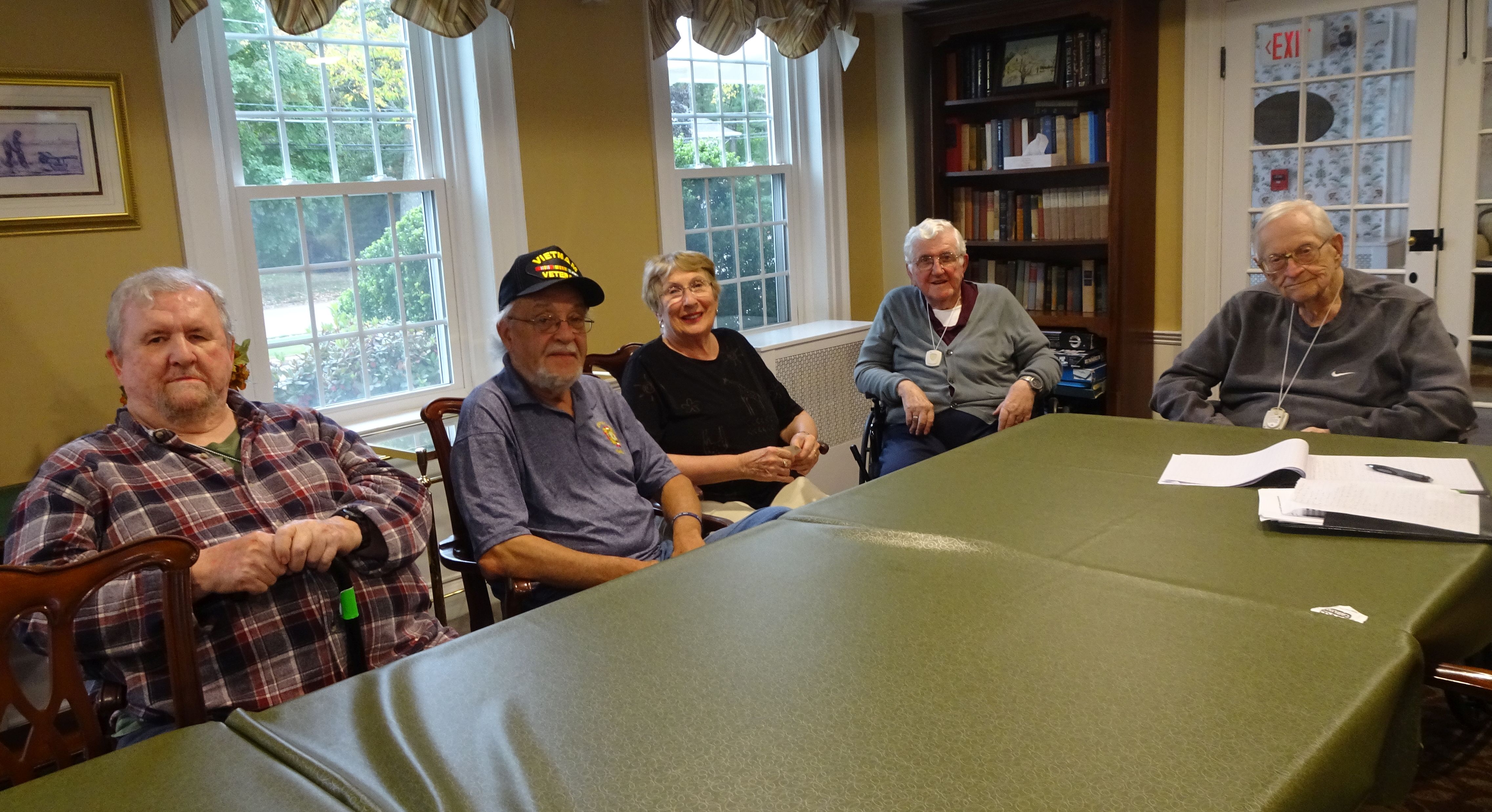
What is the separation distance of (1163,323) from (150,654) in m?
4.11

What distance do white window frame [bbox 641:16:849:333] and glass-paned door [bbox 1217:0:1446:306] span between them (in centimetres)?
165

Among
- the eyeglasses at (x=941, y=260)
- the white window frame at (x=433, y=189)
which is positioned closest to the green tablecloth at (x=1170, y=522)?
the eyeglasses at (x=941, y=260)

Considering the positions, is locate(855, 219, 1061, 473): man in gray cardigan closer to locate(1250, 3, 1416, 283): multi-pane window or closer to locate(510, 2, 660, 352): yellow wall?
locate(510, 2, 660, 352): yellow wall

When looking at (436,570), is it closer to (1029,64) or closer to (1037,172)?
(1037,172)

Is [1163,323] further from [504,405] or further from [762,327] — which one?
[504,405]

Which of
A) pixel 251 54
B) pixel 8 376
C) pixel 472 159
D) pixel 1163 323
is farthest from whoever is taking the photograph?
pixel 1163 323

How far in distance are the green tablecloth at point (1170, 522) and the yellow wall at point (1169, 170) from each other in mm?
Answer: 2135

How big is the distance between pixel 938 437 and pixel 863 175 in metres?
2.06

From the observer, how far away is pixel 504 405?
84.6 inches

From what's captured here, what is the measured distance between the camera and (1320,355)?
2.72 m

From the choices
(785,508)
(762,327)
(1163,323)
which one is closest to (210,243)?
(785,508)

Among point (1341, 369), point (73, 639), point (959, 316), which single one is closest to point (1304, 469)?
point (1341, 369)

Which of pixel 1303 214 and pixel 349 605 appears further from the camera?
pixel 1303 214

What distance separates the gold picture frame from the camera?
257cm
